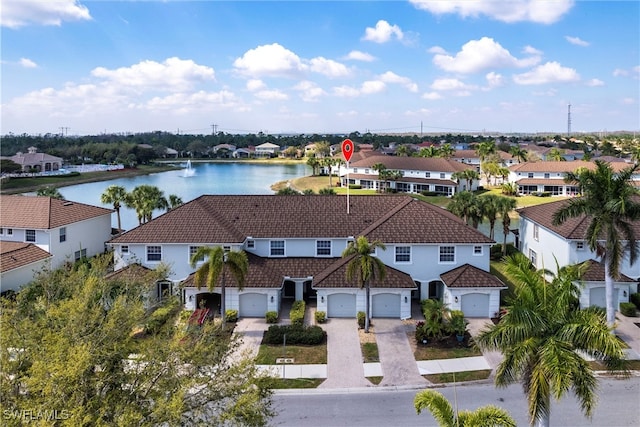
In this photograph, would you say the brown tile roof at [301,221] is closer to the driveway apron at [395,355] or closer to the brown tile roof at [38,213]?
the driveway apron at [395,355]

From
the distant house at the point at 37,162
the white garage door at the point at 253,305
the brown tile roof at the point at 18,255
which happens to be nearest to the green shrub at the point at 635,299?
the white garage door at the point at 253,305

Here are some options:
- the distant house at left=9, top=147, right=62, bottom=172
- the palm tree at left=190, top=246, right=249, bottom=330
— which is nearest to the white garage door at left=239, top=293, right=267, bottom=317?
the palm tree at left=190, top=246, right=249, bottom=330

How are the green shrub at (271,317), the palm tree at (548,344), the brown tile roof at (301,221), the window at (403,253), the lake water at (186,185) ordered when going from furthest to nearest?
1. the lake water at (186,185)
2. the brown tile roof at (301,221)
3. the window at (403,253)
4. the green shrub at (271,317)
5. the palm tree at (548,344)

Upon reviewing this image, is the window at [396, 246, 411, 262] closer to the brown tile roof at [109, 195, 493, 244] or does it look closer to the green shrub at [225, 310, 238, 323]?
the brown tile roof at [109, 195, 493, 244]

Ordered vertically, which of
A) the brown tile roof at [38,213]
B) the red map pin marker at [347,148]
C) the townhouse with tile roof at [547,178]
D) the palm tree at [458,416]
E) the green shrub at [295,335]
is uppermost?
the red map pin marker at [347,148]

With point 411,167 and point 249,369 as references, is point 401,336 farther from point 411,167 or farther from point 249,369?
point 411,167

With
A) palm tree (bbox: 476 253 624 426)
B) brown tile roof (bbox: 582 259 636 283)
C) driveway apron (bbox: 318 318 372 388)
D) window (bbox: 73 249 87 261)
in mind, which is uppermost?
palm tree (bbox: 476 253 624 426)
